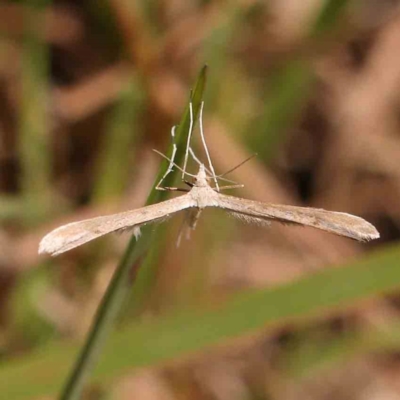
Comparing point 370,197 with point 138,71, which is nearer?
point 138,71

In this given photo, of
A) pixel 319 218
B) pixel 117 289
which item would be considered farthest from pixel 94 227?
pixel 319 218

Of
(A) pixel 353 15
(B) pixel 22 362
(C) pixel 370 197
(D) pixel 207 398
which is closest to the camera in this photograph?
(B) pixel 22 362

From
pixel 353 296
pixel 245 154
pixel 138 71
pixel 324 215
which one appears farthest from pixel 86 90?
pixel 324 215

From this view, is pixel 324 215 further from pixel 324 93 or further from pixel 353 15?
pixel 324 93

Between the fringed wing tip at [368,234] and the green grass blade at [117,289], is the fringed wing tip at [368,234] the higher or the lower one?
the lower one

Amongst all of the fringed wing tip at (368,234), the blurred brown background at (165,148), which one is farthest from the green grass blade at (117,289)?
the blurred brown background at (165,148)

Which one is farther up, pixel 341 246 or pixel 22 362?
pixel 22 362

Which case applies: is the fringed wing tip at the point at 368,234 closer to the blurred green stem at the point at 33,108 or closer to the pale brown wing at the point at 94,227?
the pale brown wing at the point at 94,227

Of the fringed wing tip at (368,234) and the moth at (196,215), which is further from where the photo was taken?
the fringed wing tip at (368,234)
